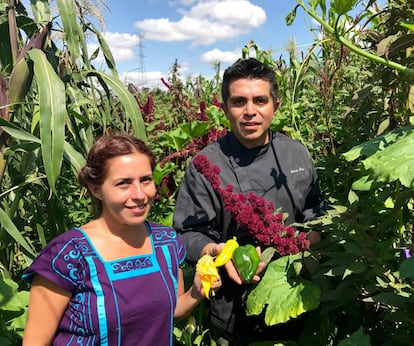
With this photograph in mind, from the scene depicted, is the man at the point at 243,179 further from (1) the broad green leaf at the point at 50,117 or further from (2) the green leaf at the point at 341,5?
(2) the green leaf at the point at 341,5

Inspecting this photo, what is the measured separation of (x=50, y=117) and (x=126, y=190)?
0.33 metres

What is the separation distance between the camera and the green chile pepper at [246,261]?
1.67 m

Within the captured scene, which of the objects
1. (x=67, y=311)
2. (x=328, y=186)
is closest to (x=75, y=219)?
(x=328, y=186)

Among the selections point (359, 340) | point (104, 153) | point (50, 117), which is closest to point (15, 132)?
point (50, 117)

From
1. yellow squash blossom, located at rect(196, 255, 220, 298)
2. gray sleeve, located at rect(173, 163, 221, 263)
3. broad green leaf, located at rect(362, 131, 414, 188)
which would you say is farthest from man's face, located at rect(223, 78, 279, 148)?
broad green leaf, located at rect(362, 131, 414, 188)

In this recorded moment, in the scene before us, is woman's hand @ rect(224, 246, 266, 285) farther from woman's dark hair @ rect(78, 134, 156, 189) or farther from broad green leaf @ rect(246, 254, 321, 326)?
woman's dark hair @ rect(78, 134, 156, 189)

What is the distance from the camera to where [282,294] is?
1650 millimetres

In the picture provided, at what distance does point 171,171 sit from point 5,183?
1.46 meters

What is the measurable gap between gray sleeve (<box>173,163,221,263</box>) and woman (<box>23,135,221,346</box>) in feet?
1.03

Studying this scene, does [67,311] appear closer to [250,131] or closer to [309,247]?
[309,247]

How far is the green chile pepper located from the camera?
5.48ft

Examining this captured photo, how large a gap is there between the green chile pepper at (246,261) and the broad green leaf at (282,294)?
0.06 m

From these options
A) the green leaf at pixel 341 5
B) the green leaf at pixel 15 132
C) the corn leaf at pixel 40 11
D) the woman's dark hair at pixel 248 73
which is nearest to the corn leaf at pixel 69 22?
the corn leaf at pixel 40 11

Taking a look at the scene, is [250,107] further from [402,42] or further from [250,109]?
[402,42]
